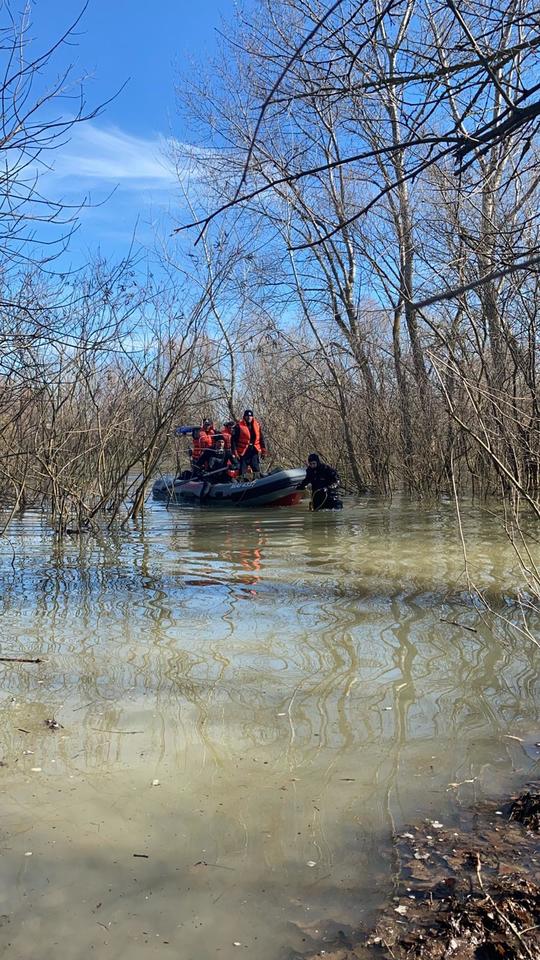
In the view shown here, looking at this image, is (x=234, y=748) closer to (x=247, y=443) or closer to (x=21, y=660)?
(x=21, y=660)

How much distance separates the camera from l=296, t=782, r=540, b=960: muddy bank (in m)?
1.98

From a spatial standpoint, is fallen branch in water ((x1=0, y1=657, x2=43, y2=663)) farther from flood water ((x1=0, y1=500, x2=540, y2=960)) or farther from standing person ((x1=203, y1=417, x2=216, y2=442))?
standing person ((x1=203, y1=417, x2=216, y2=442))

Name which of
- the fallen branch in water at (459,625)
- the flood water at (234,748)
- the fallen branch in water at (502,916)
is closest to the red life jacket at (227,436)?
the flood water at (234,748)

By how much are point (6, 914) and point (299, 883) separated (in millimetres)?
845

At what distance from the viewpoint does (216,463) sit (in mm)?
17781

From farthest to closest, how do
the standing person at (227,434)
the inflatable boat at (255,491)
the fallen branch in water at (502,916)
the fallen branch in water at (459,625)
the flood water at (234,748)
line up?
the standing person at (227,434), the inflatable boat at (255,491), the fallen branch in water at (459,625), the flood water at (234,748), the fallen branch in water at (502,916)

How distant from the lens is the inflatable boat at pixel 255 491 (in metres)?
15.6

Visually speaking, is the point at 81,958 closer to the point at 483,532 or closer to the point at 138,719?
the point at 138,719

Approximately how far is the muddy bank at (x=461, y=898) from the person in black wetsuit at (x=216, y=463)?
14645mm

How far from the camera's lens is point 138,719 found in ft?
12.2

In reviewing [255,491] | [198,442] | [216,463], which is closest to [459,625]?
[255,491]

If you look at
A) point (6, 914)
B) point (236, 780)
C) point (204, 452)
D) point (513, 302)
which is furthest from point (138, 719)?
point (204, 452)

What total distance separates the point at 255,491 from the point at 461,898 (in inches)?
536

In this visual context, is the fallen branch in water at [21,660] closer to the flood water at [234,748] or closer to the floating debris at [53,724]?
the flood water at [234,748]
